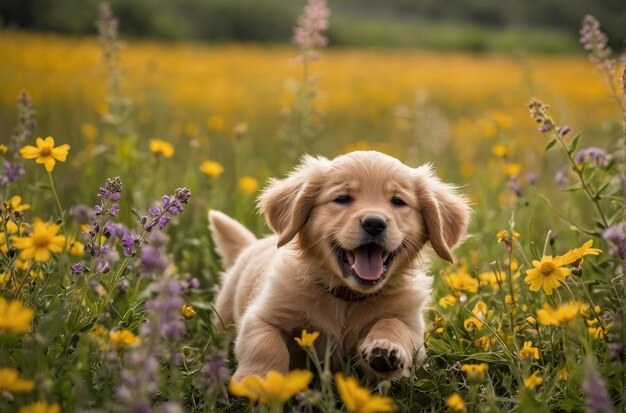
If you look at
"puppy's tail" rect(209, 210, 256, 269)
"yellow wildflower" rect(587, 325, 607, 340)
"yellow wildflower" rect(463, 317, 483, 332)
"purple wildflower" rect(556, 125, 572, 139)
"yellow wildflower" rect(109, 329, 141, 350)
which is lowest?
A: "puppy's tail" rect(209, 210, 256, 269)

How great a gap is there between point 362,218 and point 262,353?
51cm

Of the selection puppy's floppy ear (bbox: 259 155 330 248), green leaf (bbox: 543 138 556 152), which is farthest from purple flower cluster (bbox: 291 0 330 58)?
green leaf (bbox: 543 138 556 152)

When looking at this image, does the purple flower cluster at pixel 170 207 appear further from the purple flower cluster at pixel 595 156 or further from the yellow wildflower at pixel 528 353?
the purple flower cluster at pixel 595 156

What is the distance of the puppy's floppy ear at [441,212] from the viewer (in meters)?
2.43

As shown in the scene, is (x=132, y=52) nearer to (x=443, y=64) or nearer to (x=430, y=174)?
(x=443, y=64)

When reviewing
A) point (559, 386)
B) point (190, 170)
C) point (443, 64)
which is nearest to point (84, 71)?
point (190, 170)

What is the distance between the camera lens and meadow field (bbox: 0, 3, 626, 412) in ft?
5.54

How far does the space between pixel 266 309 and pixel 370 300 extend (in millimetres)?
354

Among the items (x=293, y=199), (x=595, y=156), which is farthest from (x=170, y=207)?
(x=595, y=156)

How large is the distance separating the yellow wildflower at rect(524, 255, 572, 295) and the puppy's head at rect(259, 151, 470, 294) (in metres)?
0.40

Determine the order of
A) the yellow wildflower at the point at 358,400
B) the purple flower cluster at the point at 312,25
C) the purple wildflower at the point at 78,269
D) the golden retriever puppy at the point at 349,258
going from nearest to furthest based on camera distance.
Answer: the yellow wildflower at the point at 358,400
the purple wildflower at the point at 78,269
the golden retriever puppy at the point at 349,258
the purple flower cluster at the point at 312,25

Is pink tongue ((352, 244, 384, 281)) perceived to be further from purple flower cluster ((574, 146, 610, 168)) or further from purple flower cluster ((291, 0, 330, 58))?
purple flower cluster ((291, 0, 330, 58))

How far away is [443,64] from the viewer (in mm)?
13430

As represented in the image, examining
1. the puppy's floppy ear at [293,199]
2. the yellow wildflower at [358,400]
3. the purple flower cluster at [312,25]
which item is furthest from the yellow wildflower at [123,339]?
the purple flower cluster at [312,25]
